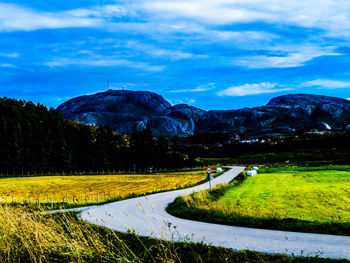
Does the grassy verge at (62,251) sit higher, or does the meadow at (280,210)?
the grassy verge at (62,251)

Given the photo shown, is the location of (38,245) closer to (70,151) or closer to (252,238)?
(252,238)

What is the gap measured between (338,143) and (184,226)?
17503 cm

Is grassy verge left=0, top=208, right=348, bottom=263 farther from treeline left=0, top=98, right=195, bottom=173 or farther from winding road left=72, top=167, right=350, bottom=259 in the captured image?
treeline left=0, top=98, right=195, bottom=173

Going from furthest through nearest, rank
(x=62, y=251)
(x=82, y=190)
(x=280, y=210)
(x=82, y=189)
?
(x=82, y=189) → (x=82, y=190) → (x=280, y=210) → (x=62, y=251)

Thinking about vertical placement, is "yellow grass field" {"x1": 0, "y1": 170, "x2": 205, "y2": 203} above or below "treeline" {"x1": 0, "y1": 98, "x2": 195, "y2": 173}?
below

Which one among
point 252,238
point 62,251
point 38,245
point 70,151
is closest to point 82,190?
point 252,238

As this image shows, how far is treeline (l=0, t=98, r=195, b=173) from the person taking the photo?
101750mm

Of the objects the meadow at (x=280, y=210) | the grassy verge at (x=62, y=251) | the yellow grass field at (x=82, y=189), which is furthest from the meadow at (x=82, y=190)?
the grassy verge at (x=62, y=251)

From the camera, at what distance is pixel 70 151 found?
4102 inches

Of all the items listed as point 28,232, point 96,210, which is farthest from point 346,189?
point 28,232

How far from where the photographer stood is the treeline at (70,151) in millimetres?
101750

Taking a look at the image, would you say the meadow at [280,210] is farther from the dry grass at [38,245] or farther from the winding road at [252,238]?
the dry grass at [38,245]

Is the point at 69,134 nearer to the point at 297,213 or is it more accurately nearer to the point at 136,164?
the point at 136,164

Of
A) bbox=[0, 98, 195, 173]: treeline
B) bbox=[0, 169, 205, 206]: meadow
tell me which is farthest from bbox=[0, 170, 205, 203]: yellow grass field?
bbox=[0, 98, 195, 173]: treeline
